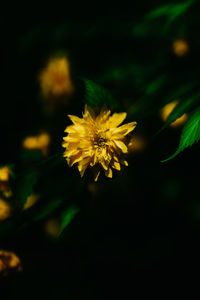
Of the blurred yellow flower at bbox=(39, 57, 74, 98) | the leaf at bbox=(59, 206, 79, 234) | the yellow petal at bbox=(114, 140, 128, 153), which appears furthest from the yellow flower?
the blurred yellow flower at bbox=(39, 57, 74, 98)

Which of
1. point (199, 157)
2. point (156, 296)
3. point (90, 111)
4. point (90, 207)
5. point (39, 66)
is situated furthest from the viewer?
point (39, 66)

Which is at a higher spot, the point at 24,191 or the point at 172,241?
the point at 24,191

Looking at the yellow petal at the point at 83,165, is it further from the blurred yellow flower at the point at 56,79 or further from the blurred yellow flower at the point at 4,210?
the blurred yellow flower at the point at 56,79

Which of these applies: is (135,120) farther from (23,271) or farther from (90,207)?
(23,271)

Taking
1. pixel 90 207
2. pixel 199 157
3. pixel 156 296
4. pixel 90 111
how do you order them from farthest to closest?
pixel 156 296, pixel 199 157, pixel 90 207, pixel 90 111

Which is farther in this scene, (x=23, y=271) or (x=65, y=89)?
(x=65, y=89)

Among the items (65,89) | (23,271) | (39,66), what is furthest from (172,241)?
(39,66)

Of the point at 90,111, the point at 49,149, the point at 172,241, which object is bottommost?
the point at 172,241

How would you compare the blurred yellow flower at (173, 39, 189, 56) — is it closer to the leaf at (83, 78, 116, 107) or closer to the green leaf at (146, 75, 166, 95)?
the green leaf at (146, 75, 166, 95)
